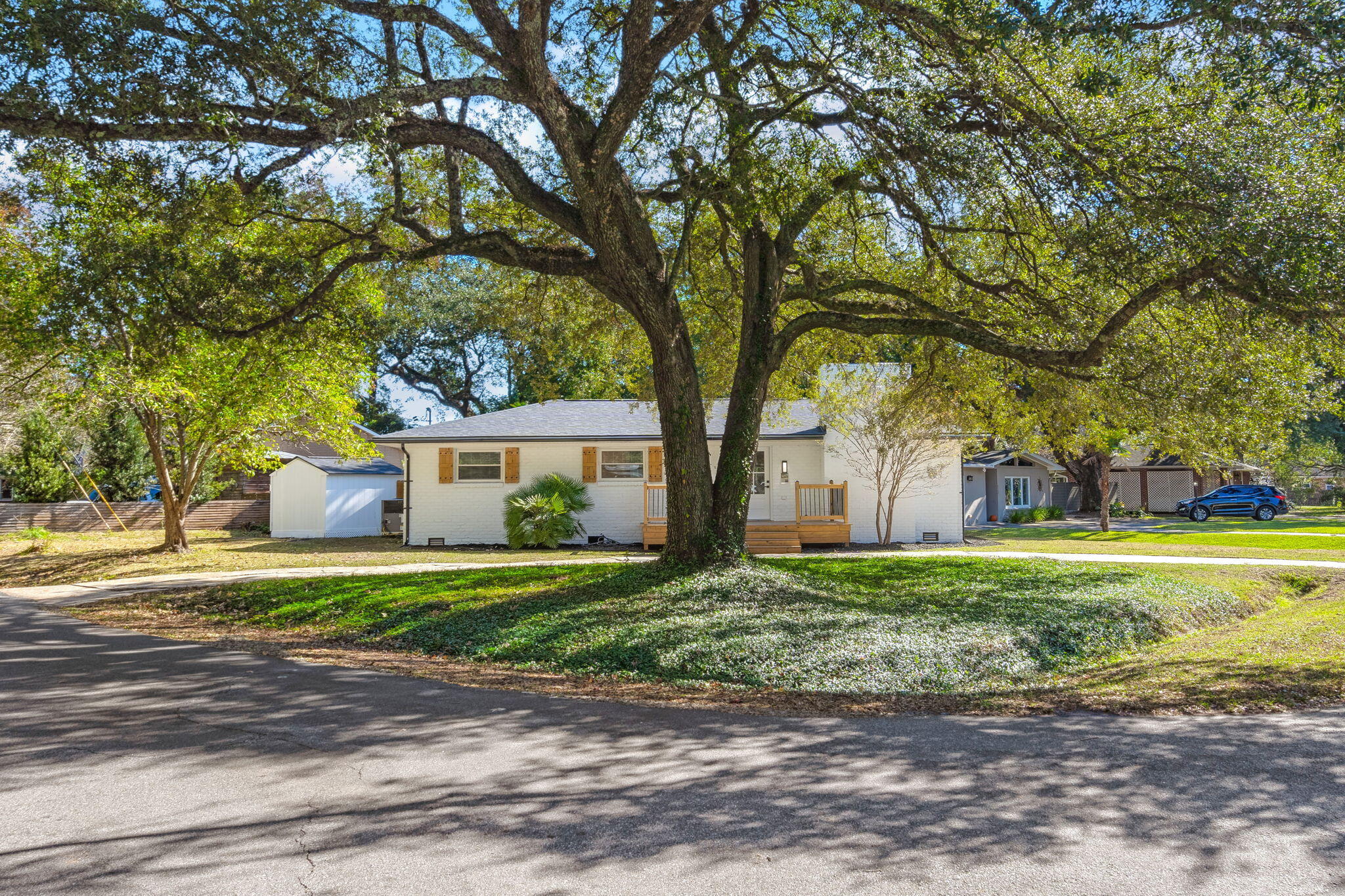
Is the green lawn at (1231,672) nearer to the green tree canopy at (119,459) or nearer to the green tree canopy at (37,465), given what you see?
the green tree canopy at (119,459)

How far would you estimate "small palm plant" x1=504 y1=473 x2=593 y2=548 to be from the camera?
20.2 meters

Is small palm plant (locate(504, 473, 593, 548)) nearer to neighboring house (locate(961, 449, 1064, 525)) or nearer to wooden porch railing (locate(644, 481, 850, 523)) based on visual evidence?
wooden porch railing (locate(644, 481, 850, 523))

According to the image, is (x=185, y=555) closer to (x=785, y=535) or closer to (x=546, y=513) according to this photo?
(x=546, y=513)

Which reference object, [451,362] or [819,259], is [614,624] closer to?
[819,259]

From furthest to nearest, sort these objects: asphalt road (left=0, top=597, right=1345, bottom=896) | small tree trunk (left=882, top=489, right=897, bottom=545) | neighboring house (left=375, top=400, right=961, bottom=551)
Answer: neighboring house (left=375, top=400, right=961, bottom=551) → small tree trunk (left=882, top=489, right=897, bottom=545) → asphalt road (left=0, top=597, right=1345, bottom=896)

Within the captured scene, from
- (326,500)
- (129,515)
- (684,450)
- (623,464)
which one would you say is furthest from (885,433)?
(129,515)

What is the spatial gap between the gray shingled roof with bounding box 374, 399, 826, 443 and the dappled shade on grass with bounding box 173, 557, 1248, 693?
8.12 m

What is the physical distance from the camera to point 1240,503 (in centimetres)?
3338

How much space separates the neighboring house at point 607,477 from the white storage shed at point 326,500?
4021mm

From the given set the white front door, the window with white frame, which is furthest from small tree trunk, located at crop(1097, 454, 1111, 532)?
the white front door

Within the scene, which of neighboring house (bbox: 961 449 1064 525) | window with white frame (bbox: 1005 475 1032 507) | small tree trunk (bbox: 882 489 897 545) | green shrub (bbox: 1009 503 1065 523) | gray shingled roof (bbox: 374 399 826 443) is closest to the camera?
small tree trunk (bbox: 882 489 897 545)

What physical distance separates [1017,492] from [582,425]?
872 inches

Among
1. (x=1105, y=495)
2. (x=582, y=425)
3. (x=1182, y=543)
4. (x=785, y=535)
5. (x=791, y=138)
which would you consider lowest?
(x=1182, y=543)

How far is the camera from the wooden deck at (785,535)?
19469 millimetres
